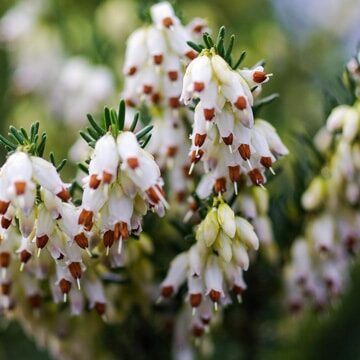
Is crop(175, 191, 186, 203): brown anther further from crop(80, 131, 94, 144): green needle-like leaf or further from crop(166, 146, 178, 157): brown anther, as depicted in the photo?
crop(80, 131, 94, 144): green needle-like leaf

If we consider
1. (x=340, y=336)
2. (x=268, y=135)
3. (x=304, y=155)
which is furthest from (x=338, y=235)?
(x=340, y=336)

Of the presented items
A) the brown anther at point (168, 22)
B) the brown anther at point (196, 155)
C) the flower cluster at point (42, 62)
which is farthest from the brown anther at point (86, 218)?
the flower cluster at point (42, 62)

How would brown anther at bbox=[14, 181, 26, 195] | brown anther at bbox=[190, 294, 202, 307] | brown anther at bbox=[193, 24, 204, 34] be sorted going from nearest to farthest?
brown anther at bbox=[14, 181, 26, 195], brown anther at bbox=[190, 294, 202, 307], brown anther at bbox=[193, 24, 204, 34]

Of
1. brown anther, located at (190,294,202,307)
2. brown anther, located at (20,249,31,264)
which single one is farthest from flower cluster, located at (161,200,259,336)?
brown anther, located at (20,249,31,264)

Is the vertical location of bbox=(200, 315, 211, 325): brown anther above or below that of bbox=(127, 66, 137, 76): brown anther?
below

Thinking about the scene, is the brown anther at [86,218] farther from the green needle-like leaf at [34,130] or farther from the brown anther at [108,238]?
the green needle-like leaf at [34,130]

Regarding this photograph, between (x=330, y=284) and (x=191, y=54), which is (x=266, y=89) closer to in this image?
(x=330, y=284)

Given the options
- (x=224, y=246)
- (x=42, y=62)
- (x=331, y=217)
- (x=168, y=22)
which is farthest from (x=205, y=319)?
(x=42, y=62)
